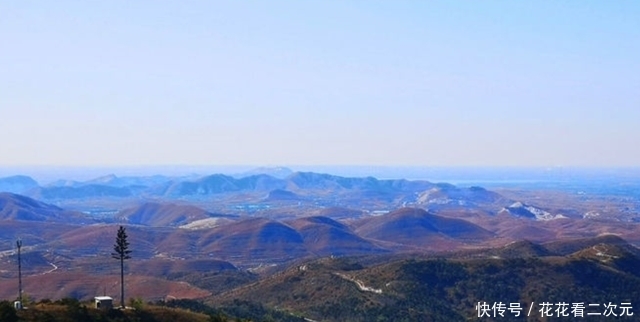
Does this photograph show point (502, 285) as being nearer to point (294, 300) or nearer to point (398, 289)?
point (398, 289)

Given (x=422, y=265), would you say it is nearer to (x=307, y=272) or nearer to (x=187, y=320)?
(x=307, y=272)

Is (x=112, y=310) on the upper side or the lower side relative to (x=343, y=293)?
upper

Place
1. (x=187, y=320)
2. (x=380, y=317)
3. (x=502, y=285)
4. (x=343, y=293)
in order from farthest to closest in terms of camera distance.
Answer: (x=502, y=285)
(x=343, y=293)
(x=380, y=317)
(x=187, y=320)

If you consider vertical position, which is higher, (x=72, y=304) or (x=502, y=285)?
(x=72, y=304)

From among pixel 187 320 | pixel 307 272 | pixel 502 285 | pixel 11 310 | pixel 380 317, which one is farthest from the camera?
pixel 307 272

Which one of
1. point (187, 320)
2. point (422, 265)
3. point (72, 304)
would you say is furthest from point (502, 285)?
point (72, 304)

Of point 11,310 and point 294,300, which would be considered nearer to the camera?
point 11,310

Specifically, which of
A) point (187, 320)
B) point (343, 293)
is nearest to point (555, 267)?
point (343, 293)

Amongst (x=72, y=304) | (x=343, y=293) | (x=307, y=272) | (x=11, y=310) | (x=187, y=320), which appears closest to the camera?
(x=11, y=310)

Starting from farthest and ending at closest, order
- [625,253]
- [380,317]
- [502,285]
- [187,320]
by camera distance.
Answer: [625,253] → [502,285] → [380,317] → [187,320]
